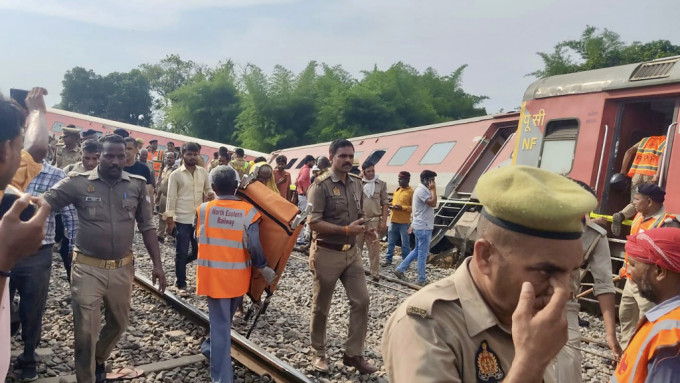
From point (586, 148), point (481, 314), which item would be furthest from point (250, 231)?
point (586, 148)

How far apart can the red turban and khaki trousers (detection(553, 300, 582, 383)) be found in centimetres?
70

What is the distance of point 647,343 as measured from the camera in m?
2.14

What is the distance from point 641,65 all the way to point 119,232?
7.22 metres

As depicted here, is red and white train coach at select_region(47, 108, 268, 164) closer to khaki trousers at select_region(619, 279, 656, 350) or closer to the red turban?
khaki trousers at select_region(619, 279, 656, 350)

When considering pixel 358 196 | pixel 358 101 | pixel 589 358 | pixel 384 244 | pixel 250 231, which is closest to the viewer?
pixel 250 231

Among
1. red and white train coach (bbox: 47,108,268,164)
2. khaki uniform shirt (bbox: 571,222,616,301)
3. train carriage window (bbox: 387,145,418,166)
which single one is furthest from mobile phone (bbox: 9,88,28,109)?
red and white train coach (bbox: 47,108,268,164)

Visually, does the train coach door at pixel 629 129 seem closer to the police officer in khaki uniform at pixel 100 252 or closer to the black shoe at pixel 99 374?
the police officer in khaki uniform at pixel 100 252

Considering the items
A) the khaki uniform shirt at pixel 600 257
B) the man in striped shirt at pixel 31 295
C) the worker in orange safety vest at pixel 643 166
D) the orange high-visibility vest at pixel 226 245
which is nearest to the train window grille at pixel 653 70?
the worker in orange safety vest at pixel 643 166

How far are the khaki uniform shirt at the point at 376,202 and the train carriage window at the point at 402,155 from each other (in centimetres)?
507

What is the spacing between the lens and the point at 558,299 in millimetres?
1237

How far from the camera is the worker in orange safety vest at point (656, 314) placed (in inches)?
80.5

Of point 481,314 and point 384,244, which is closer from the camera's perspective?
point 481,314

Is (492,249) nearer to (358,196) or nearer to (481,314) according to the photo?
(481,314)

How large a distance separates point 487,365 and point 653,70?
7251 mm
